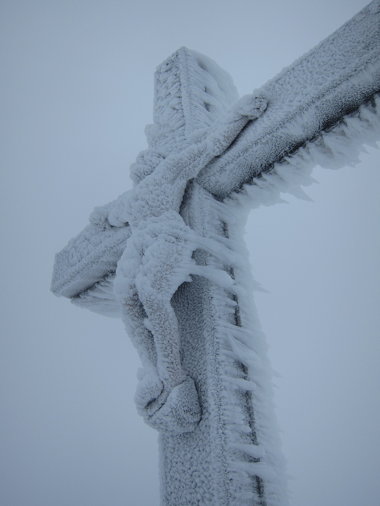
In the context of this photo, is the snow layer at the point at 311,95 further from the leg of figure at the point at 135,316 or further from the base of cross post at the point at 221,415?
the leg of figure at the point at 135,316

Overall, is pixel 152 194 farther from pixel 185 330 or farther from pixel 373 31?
pixel 373 31

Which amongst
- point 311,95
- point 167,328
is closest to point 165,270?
point 167,328

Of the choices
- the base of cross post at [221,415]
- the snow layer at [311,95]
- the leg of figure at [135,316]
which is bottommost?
the base of cross post at [221,415]

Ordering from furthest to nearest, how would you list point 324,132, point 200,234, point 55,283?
point 55,283
point 200,234
point 324,132

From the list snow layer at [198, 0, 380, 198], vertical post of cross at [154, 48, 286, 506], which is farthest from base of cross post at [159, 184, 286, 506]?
snow layer at [198, 0, 380, 198]

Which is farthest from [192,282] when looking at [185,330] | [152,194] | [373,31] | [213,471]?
[373,31]

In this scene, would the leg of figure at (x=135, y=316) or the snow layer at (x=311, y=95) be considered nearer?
the snow layer at (x=311, y=95)

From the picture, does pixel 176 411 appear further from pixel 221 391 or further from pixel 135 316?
pixel 135 316

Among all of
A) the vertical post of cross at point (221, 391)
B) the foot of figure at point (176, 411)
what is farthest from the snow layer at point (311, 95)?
the foot of figure at point (176, 411)
